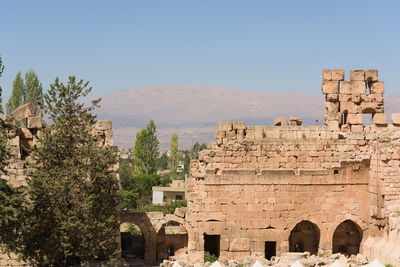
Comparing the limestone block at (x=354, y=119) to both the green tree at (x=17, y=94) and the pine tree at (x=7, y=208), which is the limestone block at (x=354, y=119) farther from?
the green tree at (x=17, y=94)

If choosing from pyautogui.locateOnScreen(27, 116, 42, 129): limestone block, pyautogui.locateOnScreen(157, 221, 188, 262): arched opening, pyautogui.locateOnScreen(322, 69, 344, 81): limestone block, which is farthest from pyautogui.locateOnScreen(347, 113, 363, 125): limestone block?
Answer: pyautogui.locateOnScreen(27, 116, 42, 129): limestone block

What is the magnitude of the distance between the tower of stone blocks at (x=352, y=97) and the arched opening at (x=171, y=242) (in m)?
7.94

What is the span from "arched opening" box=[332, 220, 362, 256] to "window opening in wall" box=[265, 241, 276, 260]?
2435mm

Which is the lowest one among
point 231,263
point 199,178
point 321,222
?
point 231,263

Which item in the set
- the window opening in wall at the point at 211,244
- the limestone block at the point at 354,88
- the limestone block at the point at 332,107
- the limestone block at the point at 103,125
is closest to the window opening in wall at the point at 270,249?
the window opening in wall at the point at 211,244

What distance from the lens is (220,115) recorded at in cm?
19900

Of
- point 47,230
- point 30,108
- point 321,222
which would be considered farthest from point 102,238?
point 321,222

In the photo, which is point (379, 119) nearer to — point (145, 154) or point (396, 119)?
point (396, 119)

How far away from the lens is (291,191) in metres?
22.7

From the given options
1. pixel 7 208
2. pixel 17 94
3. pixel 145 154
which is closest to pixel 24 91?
pixel 17 94

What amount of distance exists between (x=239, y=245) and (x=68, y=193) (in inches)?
266

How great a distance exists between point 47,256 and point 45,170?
3174 millimetres

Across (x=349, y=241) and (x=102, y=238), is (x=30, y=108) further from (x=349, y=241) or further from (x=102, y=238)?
(x=349, y=241)

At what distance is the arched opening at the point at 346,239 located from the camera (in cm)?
2370
